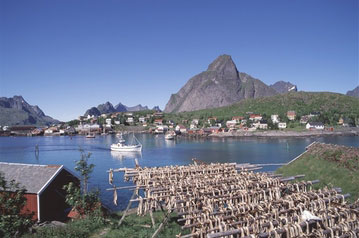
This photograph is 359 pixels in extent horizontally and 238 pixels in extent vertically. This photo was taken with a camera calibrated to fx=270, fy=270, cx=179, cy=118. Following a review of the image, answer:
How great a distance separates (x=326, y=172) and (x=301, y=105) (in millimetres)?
148634

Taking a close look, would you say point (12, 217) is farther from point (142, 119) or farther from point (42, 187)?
point (142, 119)

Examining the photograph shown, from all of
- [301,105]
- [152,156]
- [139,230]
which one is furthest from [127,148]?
[301,105]

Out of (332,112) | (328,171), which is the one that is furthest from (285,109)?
(328,171)

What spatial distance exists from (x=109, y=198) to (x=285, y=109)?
144561mm

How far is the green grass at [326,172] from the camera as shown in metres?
16.8

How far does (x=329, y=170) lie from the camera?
19.3 m

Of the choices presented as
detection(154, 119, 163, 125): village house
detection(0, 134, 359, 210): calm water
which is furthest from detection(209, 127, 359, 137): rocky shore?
detection(154, 119, 163, 125): village house

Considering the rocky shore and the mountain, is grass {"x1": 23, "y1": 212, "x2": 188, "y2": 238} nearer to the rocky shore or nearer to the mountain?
the rocky shore

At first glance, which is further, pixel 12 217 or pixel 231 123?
pixel 231 123

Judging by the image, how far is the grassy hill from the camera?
14025cm

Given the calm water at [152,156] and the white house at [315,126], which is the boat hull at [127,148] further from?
the white house at [315,126]

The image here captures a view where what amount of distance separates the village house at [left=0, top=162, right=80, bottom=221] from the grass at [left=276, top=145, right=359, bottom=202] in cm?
1655

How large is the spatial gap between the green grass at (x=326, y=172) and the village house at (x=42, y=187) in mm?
16408

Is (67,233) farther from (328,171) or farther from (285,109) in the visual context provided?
(285,109)
